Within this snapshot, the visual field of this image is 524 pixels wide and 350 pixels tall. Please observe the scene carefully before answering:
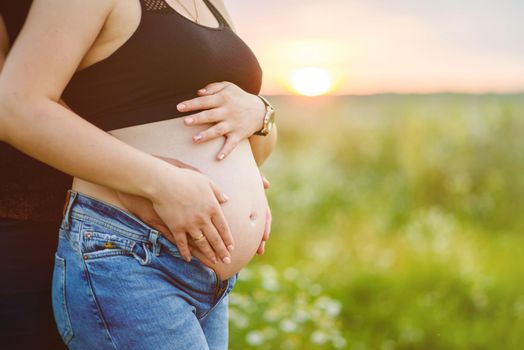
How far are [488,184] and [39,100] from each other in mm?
6829

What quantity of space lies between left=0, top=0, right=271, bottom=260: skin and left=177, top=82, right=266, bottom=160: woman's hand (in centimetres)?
18

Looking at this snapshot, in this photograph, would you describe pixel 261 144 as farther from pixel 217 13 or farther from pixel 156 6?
pixel 156 6

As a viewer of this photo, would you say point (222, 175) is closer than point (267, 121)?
Yes

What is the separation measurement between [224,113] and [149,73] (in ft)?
0.76

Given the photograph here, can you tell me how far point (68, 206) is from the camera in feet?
4.76

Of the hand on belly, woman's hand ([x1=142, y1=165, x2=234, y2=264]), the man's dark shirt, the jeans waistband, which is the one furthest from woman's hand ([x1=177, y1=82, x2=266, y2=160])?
the man's dark shirt

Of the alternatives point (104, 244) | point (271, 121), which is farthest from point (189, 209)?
point (271, 121)

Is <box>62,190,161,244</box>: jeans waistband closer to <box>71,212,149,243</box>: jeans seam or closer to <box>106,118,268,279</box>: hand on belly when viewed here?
<box>71,212,149,243</box>: jeans seam

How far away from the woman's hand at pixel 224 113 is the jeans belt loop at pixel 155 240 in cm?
25

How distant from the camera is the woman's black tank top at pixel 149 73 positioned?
140 centimetres

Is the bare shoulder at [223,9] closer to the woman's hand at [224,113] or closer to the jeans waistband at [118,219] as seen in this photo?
the woman's hand at [224,113]

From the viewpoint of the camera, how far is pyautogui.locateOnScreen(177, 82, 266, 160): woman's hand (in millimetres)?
1503

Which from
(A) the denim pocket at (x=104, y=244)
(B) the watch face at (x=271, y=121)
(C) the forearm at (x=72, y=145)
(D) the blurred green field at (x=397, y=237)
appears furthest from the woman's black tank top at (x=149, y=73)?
(D) the blurred green field at (x=397, y=237)

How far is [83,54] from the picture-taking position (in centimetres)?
131
